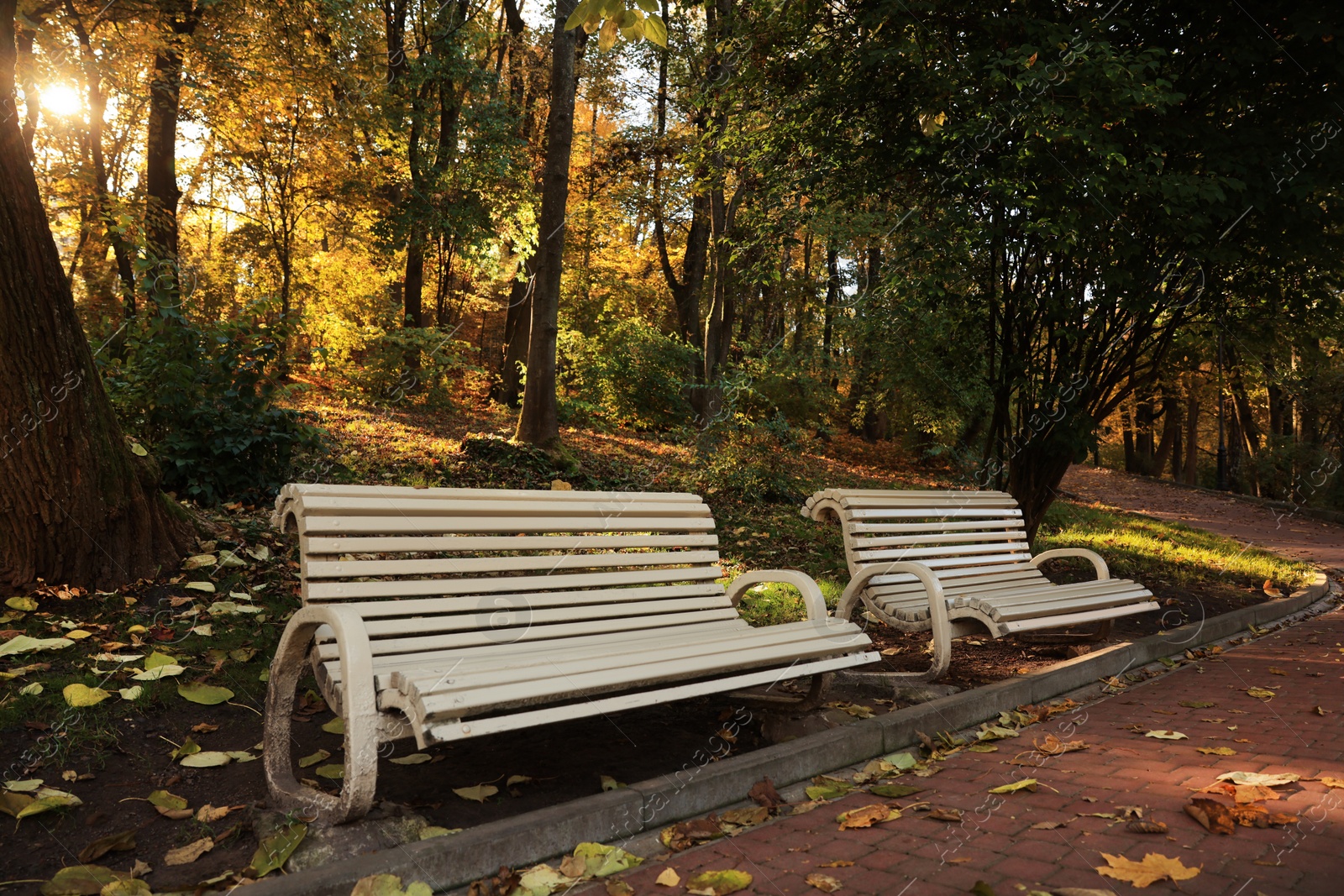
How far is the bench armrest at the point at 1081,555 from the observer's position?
5.68 meters

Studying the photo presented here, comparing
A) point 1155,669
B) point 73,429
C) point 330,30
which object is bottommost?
point 1155,669

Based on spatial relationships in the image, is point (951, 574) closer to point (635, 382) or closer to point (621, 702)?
point (621, 702)

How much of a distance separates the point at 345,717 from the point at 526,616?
104cm

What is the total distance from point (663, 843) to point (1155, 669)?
12.6ft

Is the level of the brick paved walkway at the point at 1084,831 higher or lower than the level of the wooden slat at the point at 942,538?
lower

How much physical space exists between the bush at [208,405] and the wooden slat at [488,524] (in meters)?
Answer: 3.55

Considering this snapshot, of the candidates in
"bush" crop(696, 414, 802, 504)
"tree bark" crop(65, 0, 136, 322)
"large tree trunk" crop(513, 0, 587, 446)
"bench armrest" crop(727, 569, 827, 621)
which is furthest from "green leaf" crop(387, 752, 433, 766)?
"large tree trunk" crop(513, 0, 587, 446)

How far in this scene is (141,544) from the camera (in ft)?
15.9

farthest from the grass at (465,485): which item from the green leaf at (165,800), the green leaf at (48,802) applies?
the green leaf at (165,800)

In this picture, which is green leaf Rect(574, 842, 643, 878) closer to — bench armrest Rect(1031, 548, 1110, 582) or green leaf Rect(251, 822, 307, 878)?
green leaf Rect(251, 822, 307, 878)

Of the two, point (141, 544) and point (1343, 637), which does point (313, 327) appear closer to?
point (141, 544)

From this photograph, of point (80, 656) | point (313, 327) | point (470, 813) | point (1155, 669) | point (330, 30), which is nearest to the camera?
point (470, 813)

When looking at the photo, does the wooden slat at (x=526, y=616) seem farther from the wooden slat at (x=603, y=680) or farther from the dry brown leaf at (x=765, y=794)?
the dry brown leaf at (x=765, y=794)

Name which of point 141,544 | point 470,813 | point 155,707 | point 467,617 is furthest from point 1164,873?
point 141,544
